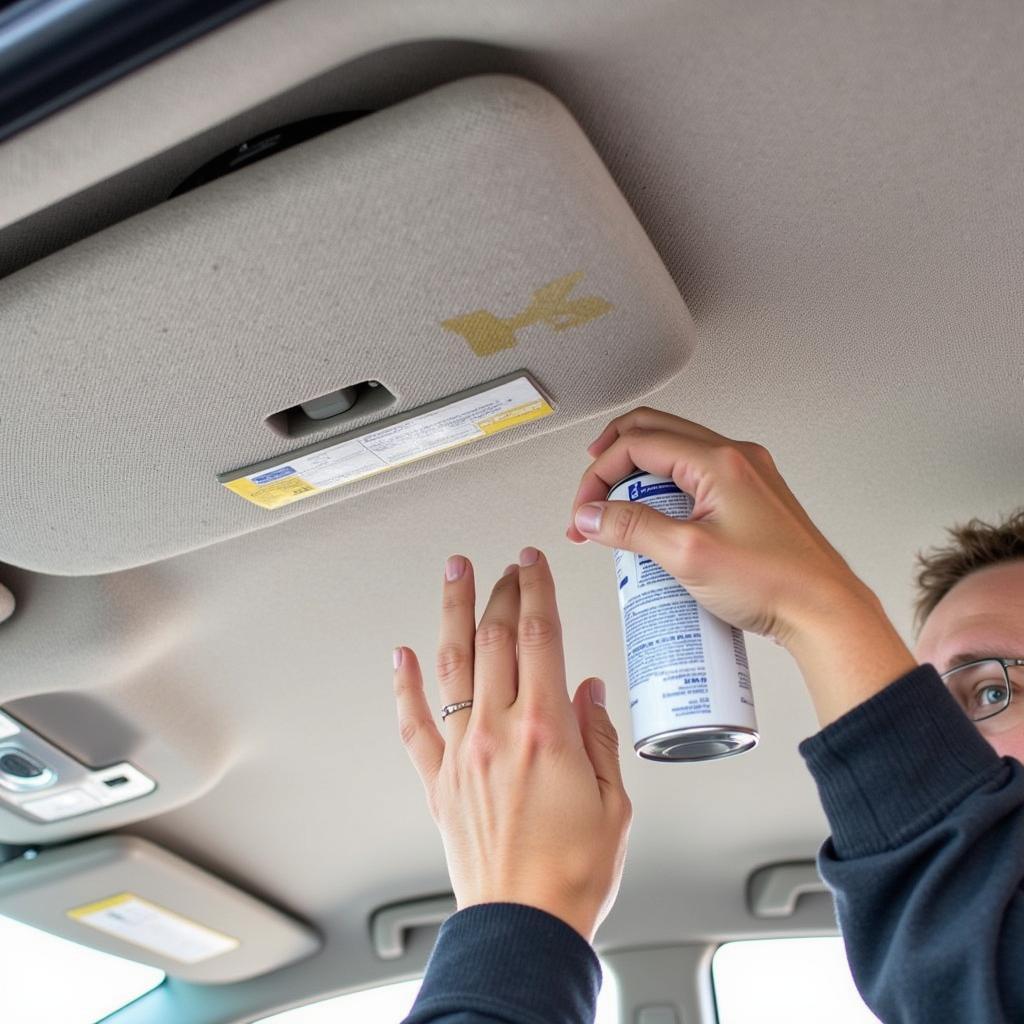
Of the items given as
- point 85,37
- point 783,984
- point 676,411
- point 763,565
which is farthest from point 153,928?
point 85,37

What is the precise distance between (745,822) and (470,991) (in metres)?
1.31

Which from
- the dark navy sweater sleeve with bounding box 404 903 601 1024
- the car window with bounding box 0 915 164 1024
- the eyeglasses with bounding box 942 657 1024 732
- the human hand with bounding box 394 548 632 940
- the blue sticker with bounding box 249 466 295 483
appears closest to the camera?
Answer: the dark navy sweater sleeve with bounding box 404 903 601 1024

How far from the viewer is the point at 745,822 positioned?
2.08m

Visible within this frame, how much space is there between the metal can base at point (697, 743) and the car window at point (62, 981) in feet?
5.56

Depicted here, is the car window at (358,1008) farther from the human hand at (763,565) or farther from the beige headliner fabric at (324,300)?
the human hand at (763,565)

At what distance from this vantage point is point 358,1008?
96.8 inches

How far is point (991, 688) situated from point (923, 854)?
2.41 feet

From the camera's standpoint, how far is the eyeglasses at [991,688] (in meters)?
1.50

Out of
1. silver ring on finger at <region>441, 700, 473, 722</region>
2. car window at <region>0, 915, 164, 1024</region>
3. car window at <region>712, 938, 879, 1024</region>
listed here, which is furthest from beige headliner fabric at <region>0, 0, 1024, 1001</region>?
car window at <region>0, 915, 164, 1024</region>

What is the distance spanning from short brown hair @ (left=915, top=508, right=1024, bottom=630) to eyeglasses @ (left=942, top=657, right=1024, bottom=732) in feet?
0.41

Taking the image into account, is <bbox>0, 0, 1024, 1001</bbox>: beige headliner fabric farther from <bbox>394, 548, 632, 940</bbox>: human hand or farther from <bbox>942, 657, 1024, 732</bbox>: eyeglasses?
<bbox>394, 548, 632, 940</bbox>: human hand

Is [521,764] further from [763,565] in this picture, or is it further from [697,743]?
[763,565]

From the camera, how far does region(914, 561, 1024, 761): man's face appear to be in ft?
5.03

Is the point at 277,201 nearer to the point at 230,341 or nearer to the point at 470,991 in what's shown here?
the point at 230,341
